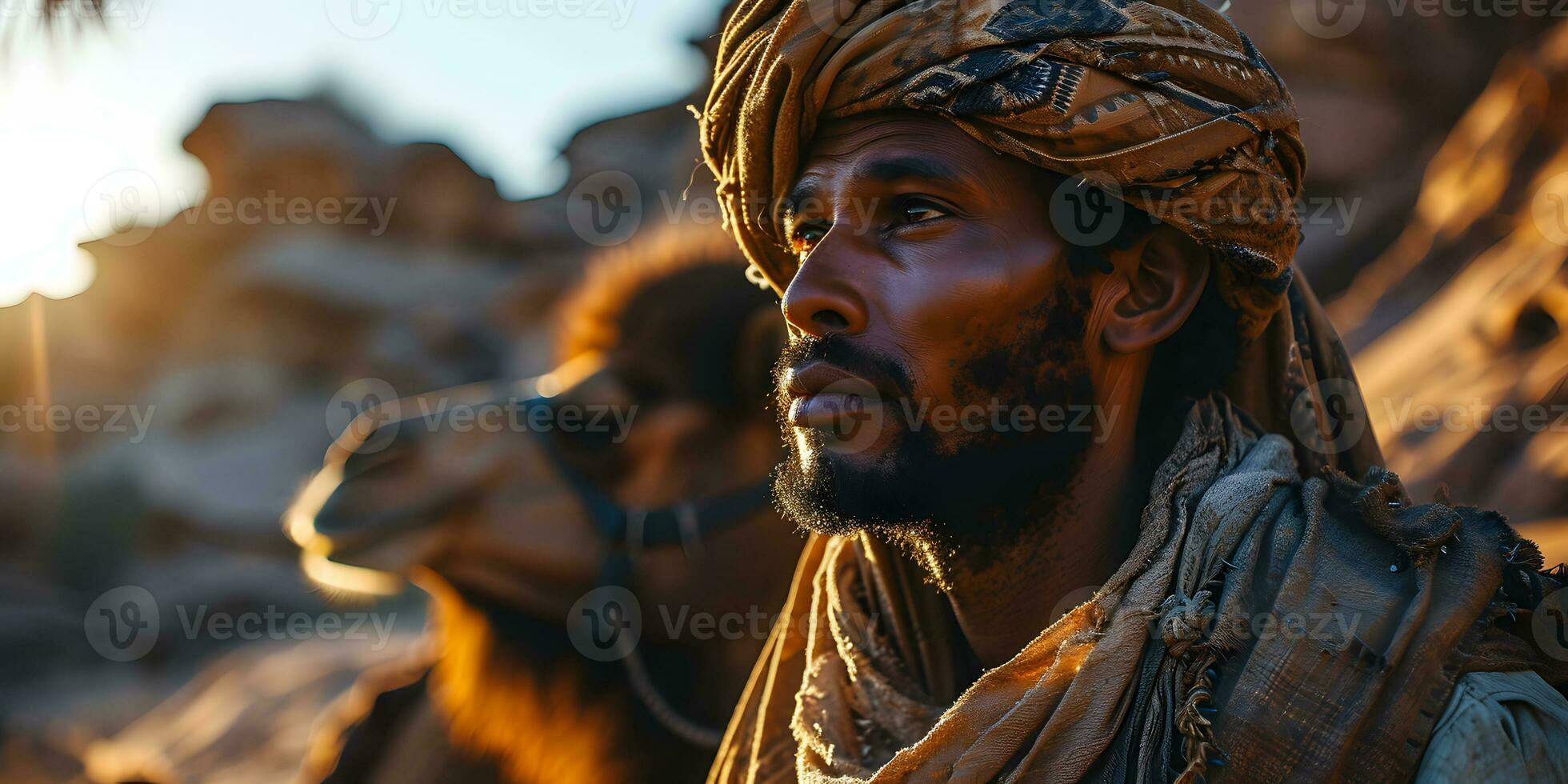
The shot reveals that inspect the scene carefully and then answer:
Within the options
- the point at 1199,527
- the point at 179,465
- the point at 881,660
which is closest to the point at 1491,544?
the point at 1199,527

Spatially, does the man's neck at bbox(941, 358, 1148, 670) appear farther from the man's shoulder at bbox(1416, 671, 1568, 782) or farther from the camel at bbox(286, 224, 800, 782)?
the camel at bbox(286, 224, 800, 782)

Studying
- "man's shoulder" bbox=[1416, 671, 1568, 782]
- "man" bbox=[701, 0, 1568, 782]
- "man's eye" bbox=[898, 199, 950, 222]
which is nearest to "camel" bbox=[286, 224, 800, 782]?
"man" bbox=[701, 0, 1568, 782]

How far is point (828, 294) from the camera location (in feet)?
5.87

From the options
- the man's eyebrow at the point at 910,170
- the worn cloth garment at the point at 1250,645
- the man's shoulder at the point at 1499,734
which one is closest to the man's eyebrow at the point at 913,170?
the man's eyebrow at the point at 910,170

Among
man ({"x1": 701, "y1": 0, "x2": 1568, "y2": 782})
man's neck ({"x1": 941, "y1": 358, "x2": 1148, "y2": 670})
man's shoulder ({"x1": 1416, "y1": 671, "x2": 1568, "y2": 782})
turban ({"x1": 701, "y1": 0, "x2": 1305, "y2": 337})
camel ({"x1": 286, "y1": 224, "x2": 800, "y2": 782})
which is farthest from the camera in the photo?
camel ({"x1": 286, "y1": 224, "x2": 800, "y2": 782})

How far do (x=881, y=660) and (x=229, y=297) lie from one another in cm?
629

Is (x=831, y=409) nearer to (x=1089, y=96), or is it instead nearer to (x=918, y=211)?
(x=918, y=211)

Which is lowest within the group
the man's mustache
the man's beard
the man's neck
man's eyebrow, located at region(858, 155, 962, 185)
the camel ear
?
the man's neck

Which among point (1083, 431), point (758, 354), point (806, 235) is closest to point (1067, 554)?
point (1083, 431)

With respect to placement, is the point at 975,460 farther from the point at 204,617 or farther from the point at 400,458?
the point at 204,617

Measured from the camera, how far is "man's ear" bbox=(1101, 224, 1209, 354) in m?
1.89

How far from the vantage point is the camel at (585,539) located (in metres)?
2.81

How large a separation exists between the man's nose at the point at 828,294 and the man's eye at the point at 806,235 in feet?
0.37

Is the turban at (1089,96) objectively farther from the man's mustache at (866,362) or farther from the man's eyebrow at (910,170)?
the man's mustache at (866,362)
